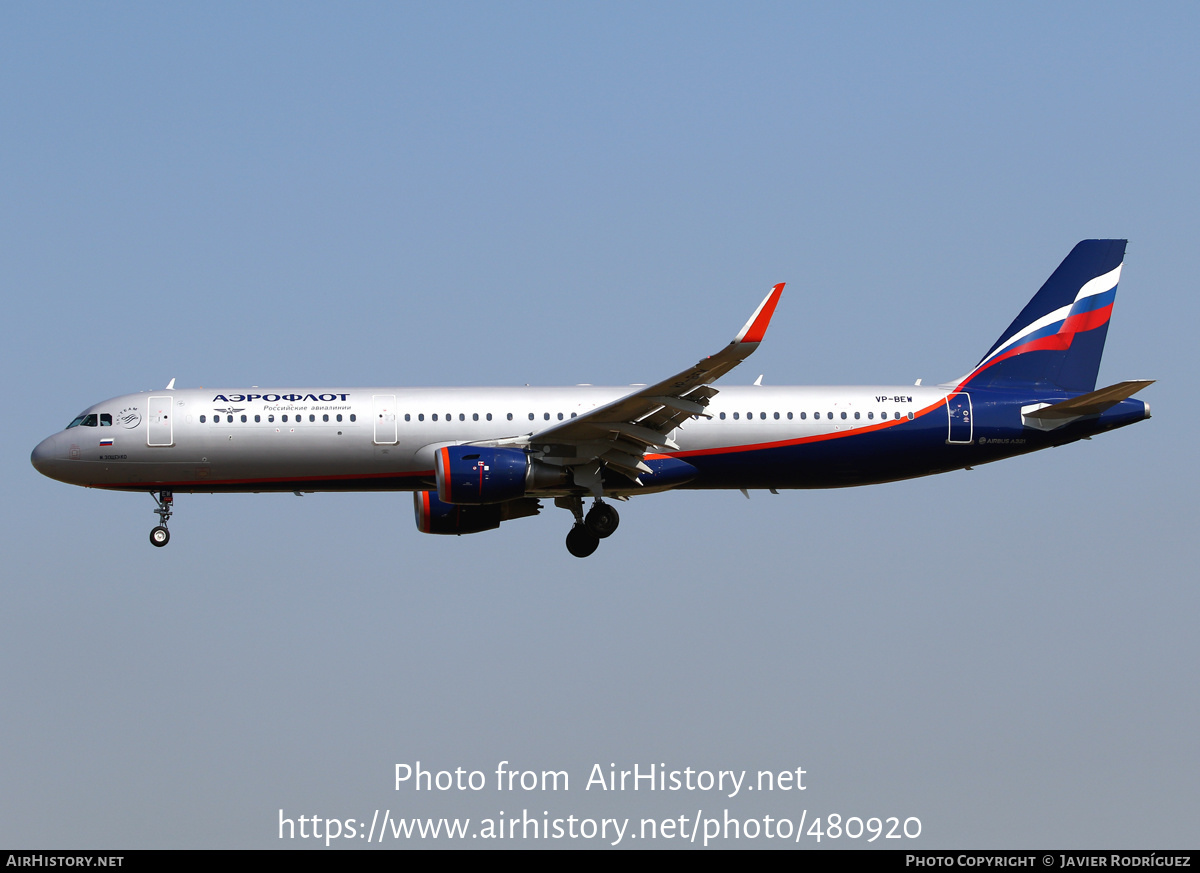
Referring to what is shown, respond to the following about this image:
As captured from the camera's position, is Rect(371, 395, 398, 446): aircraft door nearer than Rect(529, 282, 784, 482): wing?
No

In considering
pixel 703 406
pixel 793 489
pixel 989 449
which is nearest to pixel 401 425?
pixel 703 406

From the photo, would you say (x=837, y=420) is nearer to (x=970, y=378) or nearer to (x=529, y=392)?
(x=970, y=378)

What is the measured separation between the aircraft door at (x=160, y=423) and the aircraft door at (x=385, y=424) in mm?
4624

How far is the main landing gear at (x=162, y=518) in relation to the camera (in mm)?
32969

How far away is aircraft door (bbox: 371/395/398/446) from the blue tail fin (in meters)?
13.5

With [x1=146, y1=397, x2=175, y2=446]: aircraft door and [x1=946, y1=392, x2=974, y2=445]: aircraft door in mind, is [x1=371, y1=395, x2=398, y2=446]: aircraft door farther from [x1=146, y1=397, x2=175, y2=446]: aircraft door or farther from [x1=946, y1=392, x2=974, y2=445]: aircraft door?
[x1=946, y1=392, x2=974, y2=445]: aircraft door

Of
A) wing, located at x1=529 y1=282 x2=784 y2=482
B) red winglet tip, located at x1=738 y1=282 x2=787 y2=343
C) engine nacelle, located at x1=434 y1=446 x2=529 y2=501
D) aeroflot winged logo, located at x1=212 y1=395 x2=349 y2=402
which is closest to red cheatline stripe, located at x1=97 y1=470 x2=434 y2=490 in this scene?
aeroflot winged logo, located at x1=212 y1=395 x2=349 y2=402

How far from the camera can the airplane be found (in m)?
31.8

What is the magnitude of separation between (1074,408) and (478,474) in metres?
13.7

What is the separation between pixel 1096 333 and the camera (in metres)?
35.5

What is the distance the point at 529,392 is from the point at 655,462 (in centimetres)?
341

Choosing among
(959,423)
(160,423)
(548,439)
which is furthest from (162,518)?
(959,423)

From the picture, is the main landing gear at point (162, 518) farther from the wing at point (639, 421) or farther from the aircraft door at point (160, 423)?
the wing at point (639, 421)

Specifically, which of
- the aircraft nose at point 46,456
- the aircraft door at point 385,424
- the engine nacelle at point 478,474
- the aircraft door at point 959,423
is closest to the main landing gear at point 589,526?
the engine nacelle at point 478,474
